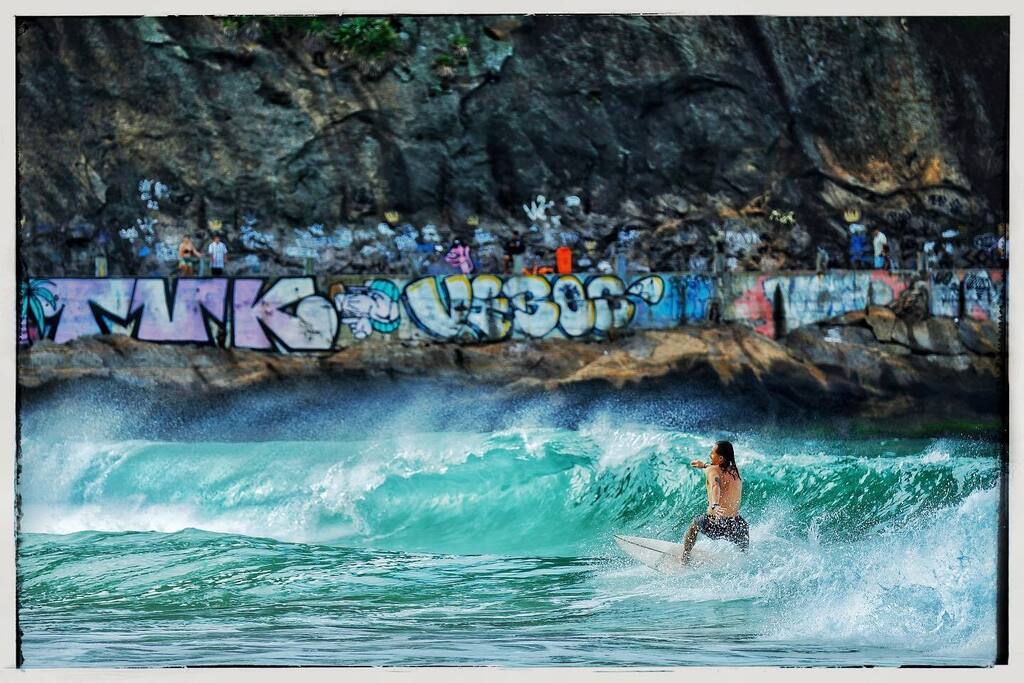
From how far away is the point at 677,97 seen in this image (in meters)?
15.2

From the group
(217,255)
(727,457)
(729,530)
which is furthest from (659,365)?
(217,255)

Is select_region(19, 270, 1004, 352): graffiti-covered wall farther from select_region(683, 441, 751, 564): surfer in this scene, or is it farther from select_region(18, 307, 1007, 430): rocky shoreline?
select_region(683, 441, 751, 564): surfer

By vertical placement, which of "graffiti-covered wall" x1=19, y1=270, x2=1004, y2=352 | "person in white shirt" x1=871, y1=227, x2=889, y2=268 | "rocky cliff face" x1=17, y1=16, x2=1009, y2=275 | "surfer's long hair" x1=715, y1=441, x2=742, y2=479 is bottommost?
"surfer's long hair" x1=715, y1=441, x2=742, y2=479

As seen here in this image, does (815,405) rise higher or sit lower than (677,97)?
lower

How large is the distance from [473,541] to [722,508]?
107 inches

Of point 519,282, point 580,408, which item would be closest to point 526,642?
point 580,408

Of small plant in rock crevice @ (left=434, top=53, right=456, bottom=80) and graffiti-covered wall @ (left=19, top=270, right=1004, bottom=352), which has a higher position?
small plant in rock crevice @ (left=434, top=53, right=456, bottom=80)

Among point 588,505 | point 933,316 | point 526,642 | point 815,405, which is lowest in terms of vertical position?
point 526,642

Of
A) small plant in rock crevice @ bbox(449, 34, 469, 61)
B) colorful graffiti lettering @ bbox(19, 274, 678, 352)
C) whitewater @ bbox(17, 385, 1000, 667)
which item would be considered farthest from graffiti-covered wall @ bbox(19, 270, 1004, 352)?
small plant in rock crevice @ bbox(449, 34, 469, 61)

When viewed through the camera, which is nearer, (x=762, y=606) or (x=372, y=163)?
(x=762, y=606)

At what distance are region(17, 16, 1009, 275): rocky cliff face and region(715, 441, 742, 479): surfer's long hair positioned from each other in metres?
2.16

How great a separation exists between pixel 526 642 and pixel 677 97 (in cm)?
629

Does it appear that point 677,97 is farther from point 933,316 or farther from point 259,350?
point 259,350

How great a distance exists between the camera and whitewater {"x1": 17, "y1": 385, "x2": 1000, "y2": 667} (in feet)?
45.8
